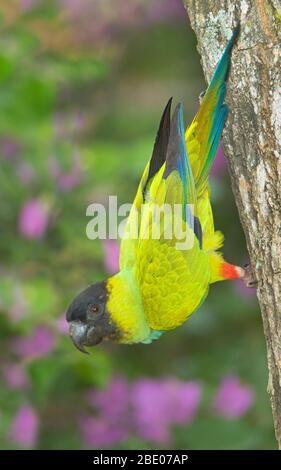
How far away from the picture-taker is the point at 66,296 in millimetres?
3693

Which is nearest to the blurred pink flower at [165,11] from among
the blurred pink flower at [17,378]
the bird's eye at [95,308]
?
the blurred pink flower at [17,378]

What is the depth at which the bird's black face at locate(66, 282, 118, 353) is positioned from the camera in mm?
3064

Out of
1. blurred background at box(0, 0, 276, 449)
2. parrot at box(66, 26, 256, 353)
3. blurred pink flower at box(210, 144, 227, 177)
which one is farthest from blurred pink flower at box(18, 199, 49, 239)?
blurred pink flower at box(210, 144, 227, 177)

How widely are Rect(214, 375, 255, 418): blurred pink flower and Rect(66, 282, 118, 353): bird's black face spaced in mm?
936

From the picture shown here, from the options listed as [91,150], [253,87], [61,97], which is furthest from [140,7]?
[253,87]

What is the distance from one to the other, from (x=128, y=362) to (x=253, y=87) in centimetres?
236

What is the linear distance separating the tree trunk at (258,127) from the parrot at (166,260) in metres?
0.28

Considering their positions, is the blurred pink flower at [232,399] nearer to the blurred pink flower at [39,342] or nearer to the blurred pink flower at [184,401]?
the blurred pink flower at [184,401]

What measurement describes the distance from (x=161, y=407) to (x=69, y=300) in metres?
0.60

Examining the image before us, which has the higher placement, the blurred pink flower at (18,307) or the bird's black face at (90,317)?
the blurred pink flower at (18,307)

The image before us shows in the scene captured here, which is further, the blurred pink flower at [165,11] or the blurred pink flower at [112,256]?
the blurred pink flower at [165,11]

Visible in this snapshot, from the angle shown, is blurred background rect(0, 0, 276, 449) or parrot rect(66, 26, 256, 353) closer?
parrot rect(66, 26, 256, 353)

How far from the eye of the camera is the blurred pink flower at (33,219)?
11.8 ft

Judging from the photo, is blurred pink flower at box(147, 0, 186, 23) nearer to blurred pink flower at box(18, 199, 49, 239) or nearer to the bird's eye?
blurred pink flower at box(18, 199, 49, 239)
